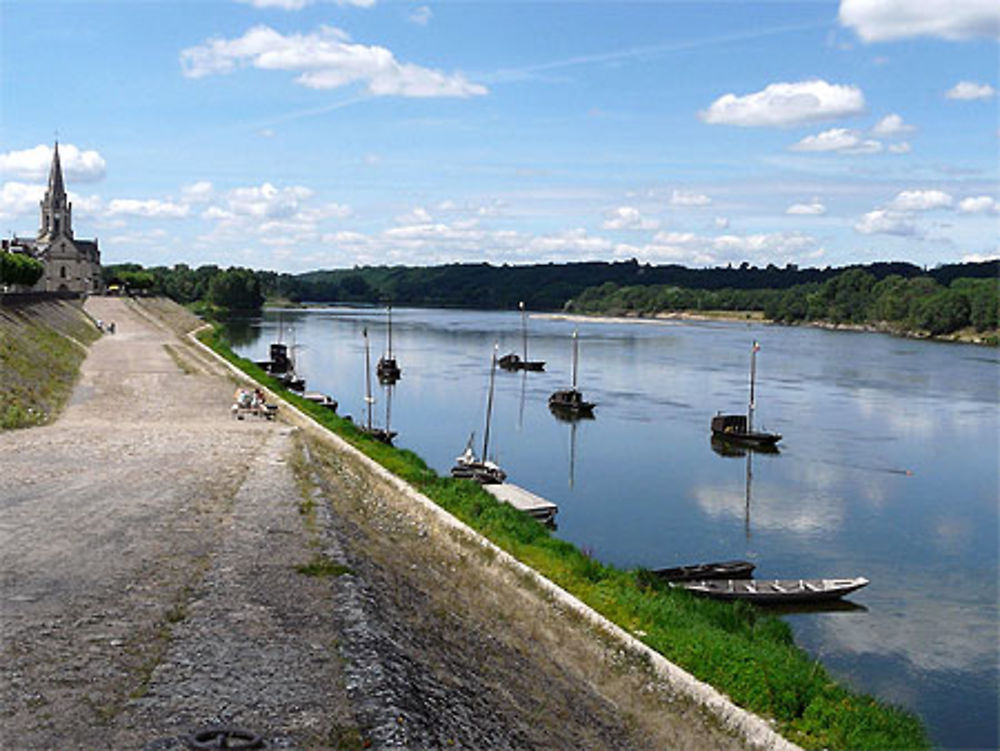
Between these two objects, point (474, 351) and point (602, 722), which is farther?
point (474, 351)

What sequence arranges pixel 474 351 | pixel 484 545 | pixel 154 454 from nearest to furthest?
1. pixel 484 545
2. pixel 154 454
3. pixel 474 351

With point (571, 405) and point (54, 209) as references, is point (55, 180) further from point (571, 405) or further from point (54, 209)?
point (571, 405)

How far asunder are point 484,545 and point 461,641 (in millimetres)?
5257

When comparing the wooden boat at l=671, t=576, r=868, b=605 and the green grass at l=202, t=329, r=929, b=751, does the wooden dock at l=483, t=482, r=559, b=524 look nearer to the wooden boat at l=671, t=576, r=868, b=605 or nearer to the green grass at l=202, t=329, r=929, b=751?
the green grass at l=202, t=329, r=929, b=751

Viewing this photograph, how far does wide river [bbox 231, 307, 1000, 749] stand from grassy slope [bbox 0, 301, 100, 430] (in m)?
15.0

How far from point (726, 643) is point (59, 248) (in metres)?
131

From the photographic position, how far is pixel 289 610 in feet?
42.5

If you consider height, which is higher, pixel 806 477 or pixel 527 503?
pixel 527 503

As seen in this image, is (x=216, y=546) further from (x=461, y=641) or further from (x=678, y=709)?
(x=678, y=709)

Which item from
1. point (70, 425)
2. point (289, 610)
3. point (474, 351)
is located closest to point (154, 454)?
point (70, 425)

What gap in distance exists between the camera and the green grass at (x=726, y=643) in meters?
13.1

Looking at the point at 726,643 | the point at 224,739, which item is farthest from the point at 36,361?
the point at 224,739

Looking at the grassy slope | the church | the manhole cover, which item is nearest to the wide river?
the manhole cover

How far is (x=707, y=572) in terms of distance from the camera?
77.0ft
